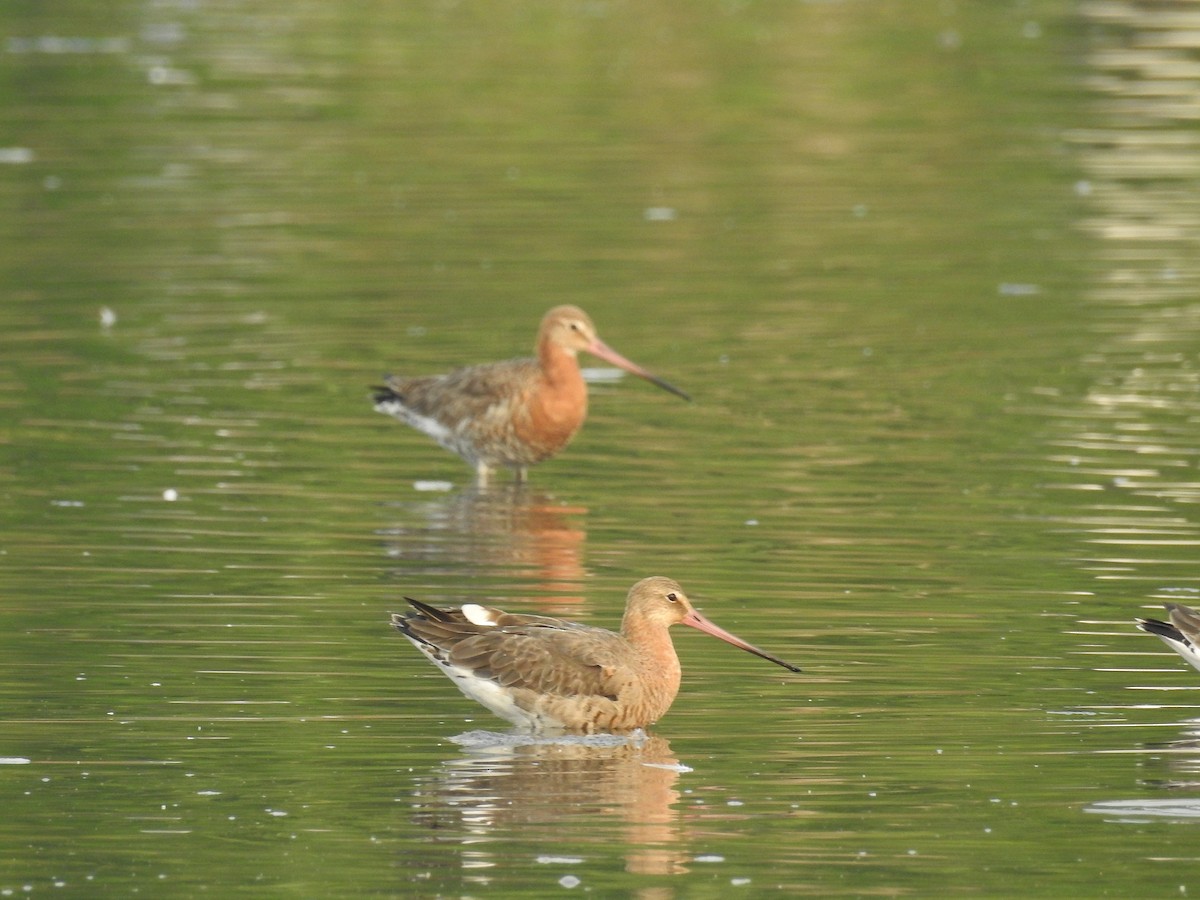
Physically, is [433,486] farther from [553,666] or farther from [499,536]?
[553,666]

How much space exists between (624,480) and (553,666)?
5172mm

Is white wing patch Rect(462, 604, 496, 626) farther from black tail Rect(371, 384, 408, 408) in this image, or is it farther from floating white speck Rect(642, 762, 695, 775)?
black tail Rect(371, 384, 408, 408)

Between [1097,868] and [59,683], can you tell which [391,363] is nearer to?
[59,683]

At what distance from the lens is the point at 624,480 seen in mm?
15398

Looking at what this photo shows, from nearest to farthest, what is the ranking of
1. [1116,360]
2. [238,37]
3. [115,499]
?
[115,499]
[1116,360]
[238,37]

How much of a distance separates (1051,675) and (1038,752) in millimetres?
1174

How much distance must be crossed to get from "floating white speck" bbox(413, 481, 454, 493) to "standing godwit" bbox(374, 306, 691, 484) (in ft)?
0.88

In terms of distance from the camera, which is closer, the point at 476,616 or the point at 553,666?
the point at 553,666

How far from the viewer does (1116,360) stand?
59.9 feet

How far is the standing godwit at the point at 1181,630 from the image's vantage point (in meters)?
10.4

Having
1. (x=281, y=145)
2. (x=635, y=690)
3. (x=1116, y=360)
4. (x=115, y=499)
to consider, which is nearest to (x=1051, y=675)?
(x=635, y=690)

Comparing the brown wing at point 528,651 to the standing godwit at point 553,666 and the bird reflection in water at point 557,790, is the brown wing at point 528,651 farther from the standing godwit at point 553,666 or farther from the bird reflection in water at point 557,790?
the bird reflection in water at point 557,790

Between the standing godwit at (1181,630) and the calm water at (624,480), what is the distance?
12.8 inches

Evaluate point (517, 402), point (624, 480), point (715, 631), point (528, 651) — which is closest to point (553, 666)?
point (528, 651)
